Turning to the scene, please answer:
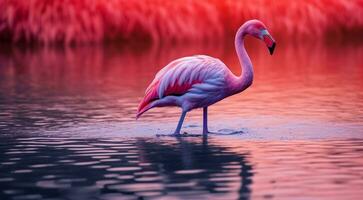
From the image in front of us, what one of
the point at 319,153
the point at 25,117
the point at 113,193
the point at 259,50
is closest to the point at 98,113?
the point at 25,117

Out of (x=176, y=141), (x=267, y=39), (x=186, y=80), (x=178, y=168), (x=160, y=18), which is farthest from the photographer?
(x=160, y=18)

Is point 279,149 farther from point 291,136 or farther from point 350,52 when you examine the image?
point 350,52

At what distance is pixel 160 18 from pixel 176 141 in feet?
59.4

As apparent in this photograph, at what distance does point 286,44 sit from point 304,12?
4.03 ft

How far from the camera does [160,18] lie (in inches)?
1163

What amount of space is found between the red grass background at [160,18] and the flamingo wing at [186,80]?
55.1 ft

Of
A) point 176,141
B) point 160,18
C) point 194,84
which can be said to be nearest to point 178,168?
point 176,141

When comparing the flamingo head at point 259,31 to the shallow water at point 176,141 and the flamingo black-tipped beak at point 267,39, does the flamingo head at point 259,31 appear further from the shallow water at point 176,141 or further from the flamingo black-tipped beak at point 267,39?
the shallow water at point 176,141

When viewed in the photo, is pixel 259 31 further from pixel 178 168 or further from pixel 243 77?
pixel 178 168

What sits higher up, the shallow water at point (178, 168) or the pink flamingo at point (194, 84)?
the pink flamingo at point (194, 84)

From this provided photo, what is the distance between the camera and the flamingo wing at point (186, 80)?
12.2 m

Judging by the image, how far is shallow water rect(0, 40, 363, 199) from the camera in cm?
870

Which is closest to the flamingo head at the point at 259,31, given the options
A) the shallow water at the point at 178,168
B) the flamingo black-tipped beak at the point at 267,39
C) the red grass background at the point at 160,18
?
the flamingo black-tipped beak at the point at 267,39

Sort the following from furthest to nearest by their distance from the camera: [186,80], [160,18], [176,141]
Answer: [160,18] < [186,80] < [176,141]
